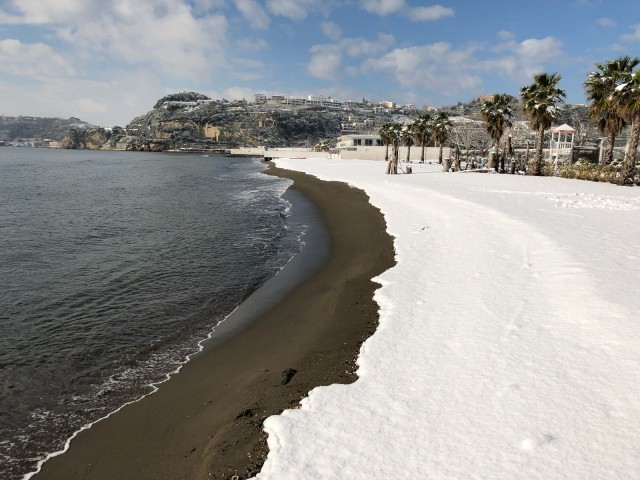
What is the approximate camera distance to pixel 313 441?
4.96m

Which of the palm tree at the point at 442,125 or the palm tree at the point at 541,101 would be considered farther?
the palm tree at the point at 442,125

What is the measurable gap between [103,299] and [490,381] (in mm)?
10684

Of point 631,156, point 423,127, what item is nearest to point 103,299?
point 631,156

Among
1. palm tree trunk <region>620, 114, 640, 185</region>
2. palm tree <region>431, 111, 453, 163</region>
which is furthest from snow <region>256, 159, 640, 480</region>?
palm tree <region>431, 111, 453, 163</region>

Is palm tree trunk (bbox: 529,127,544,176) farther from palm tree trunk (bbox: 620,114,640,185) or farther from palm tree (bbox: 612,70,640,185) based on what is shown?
palm tree trunk (bbox: 620,114,640,185)

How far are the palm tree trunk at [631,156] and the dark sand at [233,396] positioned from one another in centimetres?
2989

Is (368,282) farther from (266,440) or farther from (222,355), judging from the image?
(266,440)

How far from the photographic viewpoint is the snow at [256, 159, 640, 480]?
4.49 m

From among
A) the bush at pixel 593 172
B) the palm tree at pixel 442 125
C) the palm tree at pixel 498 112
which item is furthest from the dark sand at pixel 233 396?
the palm tree at pixel 442 125

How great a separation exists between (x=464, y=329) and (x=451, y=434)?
123 inches

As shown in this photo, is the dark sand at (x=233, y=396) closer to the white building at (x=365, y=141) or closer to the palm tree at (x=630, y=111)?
the palm tree at (x=630, y=111)

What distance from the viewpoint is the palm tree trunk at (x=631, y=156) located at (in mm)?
30281

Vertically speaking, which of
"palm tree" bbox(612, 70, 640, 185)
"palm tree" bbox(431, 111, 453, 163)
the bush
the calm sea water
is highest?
"palm tree" bbox(431, 111, 453, 163)

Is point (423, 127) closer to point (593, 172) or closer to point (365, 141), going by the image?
point (365, 141)
